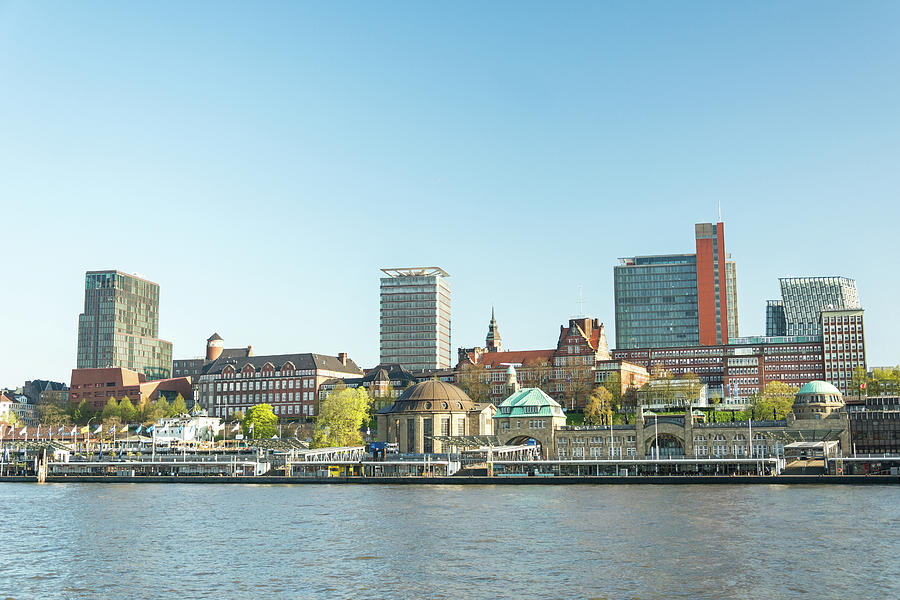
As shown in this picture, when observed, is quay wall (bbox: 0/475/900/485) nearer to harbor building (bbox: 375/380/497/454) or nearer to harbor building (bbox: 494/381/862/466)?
harbor building (bbox: 494/381/862/466)

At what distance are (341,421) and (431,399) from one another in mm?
18247

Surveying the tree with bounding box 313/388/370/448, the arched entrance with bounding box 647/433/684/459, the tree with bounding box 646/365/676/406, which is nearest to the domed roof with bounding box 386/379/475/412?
the tree with bounding box 313/388/370/448

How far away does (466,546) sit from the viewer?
228 feet

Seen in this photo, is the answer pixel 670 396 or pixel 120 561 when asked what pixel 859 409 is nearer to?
pixel 670 396

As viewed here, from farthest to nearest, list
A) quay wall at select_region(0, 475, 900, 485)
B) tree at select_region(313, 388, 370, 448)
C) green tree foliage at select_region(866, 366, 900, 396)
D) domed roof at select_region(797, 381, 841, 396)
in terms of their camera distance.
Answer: green tree foliage at select_region(866, 366, 900, 396)
tree at select_region(313, 388, 370, 448)
domed roof at select_region(797, 381, 841, 396)
quay wall at select_region(0, 475, 900, 485)

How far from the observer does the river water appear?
55.2m

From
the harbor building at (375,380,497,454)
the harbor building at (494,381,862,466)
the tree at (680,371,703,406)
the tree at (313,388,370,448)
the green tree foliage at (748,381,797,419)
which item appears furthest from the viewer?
the tree at (680,371,703,406)

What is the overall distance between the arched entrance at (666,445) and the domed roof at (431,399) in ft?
119

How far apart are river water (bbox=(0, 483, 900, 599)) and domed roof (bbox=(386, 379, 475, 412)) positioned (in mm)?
66216

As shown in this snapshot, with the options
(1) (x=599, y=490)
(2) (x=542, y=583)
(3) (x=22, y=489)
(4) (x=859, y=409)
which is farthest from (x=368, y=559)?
Answer: (4) (x=859, y=409)

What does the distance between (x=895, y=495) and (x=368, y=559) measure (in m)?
64.2

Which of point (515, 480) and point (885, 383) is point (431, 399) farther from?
point (885, 383)

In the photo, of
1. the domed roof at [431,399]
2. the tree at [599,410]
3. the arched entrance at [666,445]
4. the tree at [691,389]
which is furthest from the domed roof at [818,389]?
the domed roof at [431,399]

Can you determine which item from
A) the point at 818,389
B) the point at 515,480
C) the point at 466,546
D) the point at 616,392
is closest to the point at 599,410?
the point at 616,392
